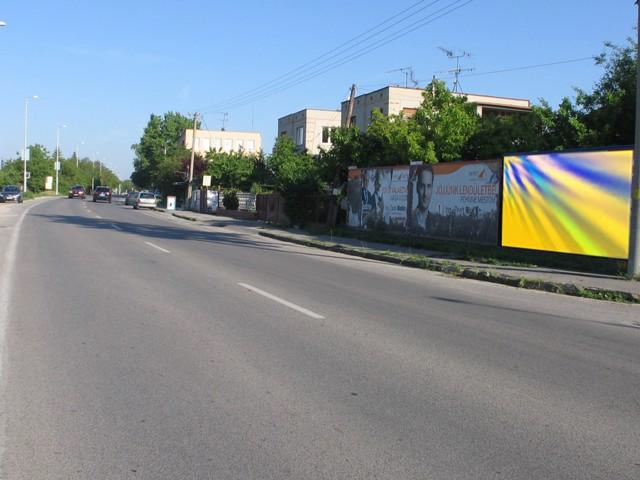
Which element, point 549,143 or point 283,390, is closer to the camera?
point 283,390

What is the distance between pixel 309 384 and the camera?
5562 millimetres

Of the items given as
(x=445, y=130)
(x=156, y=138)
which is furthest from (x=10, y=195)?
(x=156, y=138)

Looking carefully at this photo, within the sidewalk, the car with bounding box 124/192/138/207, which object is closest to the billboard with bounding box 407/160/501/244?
the sidewalk

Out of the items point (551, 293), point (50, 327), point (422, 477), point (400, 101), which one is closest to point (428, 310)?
point (551, 293)

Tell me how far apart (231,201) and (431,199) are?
1150 inches

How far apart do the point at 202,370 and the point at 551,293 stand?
26.9 feet

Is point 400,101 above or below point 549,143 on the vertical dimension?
above

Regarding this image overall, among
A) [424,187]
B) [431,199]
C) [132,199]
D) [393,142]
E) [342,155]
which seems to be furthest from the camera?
[132,199]

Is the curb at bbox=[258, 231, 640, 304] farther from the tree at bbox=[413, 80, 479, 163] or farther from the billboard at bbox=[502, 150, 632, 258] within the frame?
the tree at bbox=[413, 80, 479, 163]

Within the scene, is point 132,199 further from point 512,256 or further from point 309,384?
point 309,384

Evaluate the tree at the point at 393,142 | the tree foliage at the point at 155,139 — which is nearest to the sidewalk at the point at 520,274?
the tree at the point at 393,142

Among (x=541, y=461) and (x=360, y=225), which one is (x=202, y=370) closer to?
(x=541, y=461)

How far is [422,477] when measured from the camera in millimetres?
3811

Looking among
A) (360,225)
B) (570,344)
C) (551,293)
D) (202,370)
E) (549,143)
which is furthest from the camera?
(360,225)
